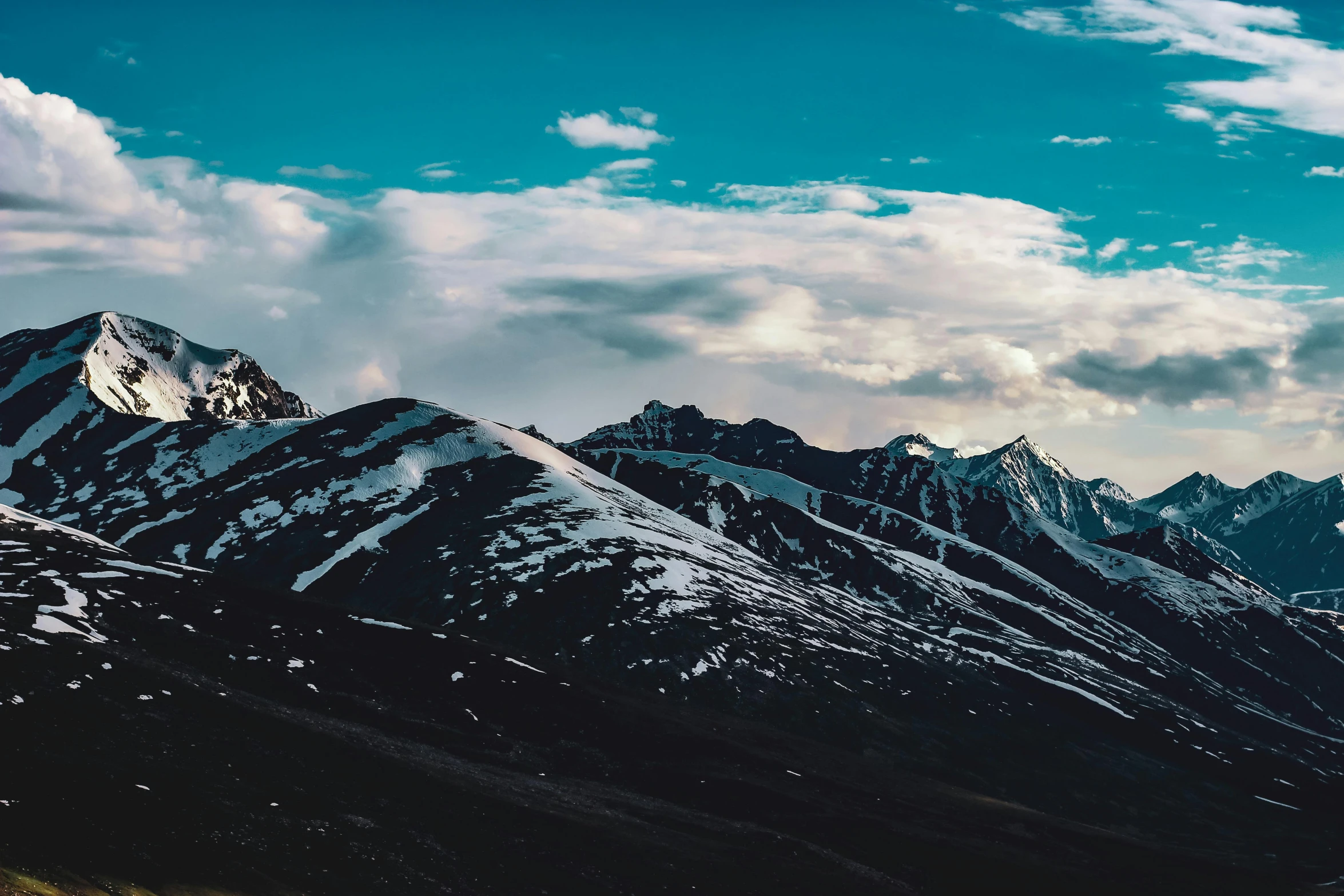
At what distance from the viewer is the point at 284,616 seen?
155 metres

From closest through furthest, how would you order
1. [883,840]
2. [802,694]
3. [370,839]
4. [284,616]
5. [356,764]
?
[370,839] → [356,764] → [883,840] → [284,616] → [802,694]

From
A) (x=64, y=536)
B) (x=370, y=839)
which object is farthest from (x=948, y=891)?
(x=64, y=536)

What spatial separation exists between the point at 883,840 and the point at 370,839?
60.3 meters

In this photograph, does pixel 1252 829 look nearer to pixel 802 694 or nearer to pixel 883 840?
pixel 802 694

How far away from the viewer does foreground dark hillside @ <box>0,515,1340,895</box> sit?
8062cm

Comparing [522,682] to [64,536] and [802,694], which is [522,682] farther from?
[64,536]

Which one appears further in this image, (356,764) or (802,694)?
(802,694)

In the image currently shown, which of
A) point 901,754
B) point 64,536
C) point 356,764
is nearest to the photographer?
point 356,764

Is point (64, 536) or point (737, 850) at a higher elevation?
point (64, 536)

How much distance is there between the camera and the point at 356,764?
344 feet

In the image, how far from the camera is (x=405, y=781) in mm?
103375

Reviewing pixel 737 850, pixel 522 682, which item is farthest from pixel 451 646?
pixel 737 850

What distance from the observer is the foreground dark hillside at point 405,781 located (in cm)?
8062

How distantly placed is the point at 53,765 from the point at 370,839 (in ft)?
79.1
